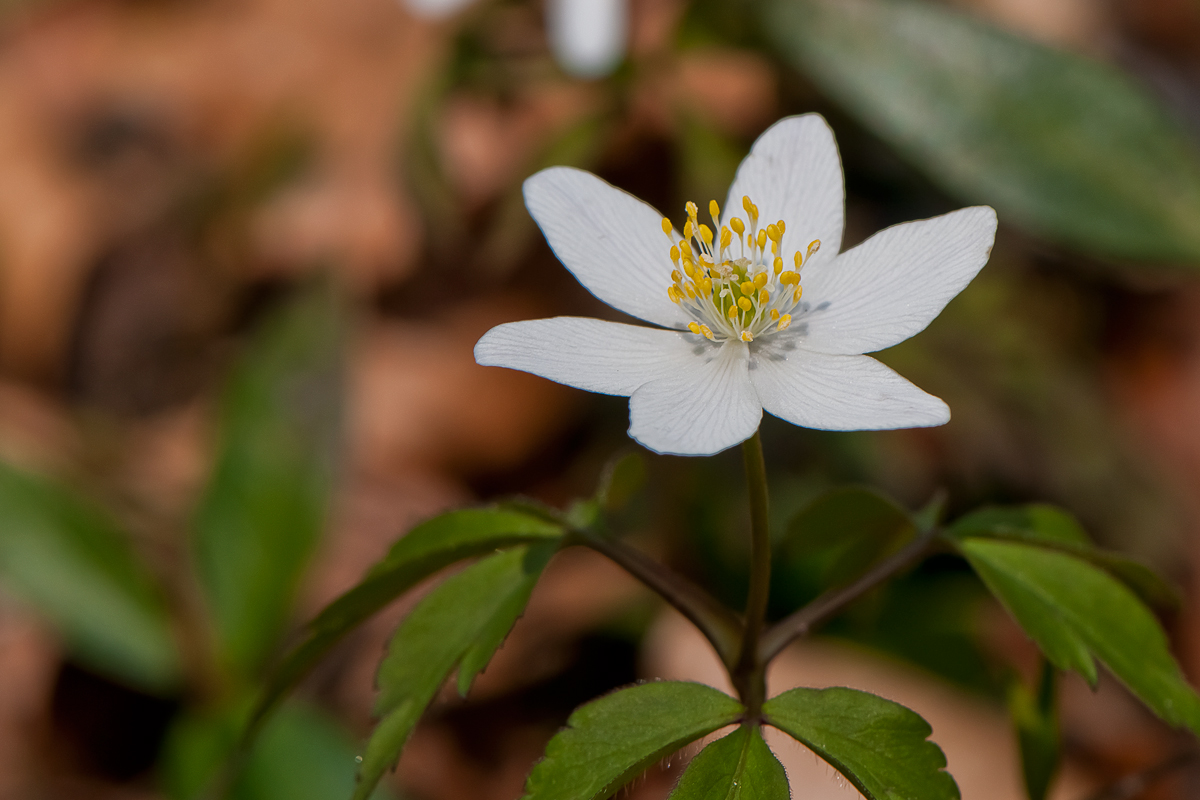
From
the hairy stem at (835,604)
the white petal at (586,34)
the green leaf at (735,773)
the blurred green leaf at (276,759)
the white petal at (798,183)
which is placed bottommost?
the green leaf at (735,773)

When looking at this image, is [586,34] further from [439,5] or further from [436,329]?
[436,329]

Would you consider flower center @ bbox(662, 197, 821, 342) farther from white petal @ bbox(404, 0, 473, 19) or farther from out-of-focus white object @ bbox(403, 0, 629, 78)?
white petal @ bbox(404, 0, 473, 19)

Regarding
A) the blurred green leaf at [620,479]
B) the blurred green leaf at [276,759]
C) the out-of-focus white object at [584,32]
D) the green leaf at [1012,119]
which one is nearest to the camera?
the blurred green leaf at [620,479]

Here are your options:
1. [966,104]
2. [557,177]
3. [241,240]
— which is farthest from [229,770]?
[241,240]

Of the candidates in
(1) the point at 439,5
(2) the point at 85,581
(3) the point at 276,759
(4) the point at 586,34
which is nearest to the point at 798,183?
(3) the point at 276,759

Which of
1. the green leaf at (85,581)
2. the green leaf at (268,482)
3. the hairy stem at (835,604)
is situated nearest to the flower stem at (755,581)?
the hairy stem at (835,604)

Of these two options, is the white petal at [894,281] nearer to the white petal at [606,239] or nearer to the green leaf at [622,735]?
the white petal at [606,239]

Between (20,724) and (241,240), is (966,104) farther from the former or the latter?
(20,724)
